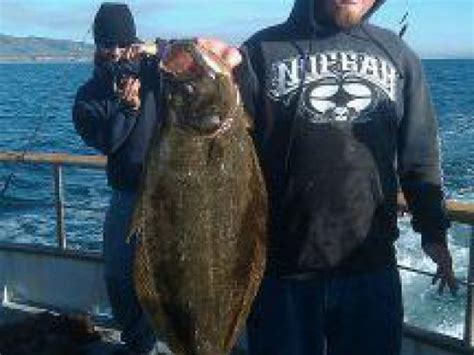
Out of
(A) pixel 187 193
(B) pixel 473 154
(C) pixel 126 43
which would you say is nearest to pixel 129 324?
(C) pixel 126 43

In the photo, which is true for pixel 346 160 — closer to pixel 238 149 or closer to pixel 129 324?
pixel 238 149

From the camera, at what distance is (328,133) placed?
11.1ft

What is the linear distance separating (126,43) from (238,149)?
2351 millimetres

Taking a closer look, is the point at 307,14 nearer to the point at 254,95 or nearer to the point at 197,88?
the point at 254,95

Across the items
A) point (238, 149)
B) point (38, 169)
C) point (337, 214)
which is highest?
point (238, 149)

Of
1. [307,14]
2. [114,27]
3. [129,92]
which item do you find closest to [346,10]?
[307,14]

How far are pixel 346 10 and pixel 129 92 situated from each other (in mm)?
1587

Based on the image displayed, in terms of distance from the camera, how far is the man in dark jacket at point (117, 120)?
A: 4.75 m

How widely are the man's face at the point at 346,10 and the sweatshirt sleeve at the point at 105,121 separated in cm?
160

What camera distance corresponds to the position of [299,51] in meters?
3.43

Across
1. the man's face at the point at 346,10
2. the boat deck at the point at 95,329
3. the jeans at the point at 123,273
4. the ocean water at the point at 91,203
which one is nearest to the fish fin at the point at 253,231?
the man's face at the point at 346,10

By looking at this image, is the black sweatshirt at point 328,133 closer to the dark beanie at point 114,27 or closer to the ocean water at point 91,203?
the dark beanie at point 114,27

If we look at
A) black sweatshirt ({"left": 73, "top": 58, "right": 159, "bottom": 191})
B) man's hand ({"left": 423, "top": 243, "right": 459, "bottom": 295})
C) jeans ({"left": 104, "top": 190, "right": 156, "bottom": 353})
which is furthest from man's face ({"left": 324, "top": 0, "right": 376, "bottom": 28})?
jeans ({"left": 104, "top": 190, "right": 156, "bottom": 353})

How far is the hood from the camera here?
136 inches
